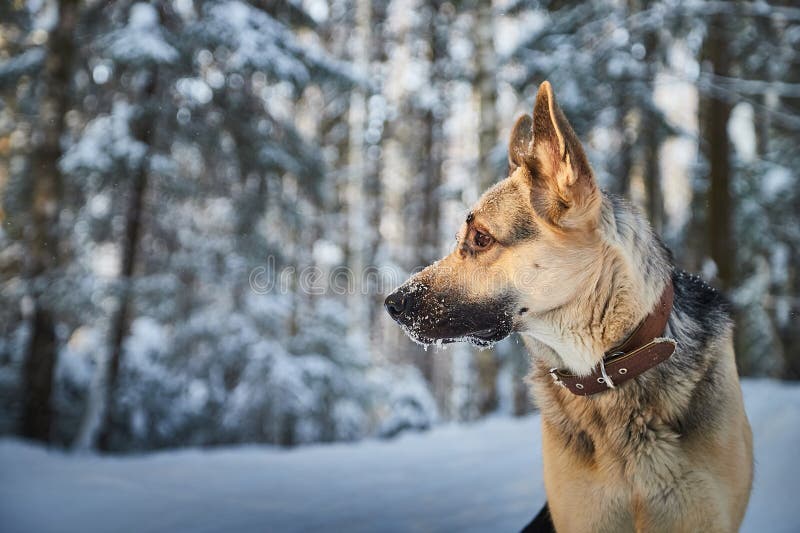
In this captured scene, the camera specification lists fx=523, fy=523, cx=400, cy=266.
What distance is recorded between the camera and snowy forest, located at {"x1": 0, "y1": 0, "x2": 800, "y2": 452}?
6.92 metres

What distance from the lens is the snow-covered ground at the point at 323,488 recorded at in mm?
3574

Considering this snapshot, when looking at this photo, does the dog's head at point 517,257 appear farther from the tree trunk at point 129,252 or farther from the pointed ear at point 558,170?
the tree trunk at point 129,252

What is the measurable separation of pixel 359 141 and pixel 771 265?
405 inches

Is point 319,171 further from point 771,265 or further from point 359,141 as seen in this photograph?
point 771,265

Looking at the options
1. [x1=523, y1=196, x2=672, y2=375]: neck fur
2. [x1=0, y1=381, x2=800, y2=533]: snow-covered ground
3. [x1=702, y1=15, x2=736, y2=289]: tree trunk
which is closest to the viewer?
[x1=523, y1=196, x2=672, y2=375]: neck fur

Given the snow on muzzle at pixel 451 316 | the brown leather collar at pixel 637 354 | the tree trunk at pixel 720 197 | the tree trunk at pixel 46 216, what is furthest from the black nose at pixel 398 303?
the tree trunk at pixel 720 197

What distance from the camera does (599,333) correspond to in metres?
2.25

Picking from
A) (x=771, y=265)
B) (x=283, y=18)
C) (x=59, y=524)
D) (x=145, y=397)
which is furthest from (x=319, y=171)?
(x=771, y=265)

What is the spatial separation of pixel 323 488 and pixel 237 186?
210 inches

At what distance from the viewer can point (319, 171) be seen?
8812mm

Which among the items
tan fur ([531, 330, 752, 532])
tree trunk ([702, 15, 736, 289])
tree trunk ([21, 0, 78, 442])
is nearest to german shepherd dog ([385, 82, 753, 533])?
tan fur ([531, 330, 752, 532])

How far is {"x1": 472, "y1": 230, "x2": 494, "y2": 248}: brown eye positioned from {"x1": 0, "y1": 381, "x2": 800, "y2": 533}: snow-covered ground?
206cm

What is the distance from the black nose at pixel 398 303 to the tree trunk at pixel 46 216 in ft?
20.8

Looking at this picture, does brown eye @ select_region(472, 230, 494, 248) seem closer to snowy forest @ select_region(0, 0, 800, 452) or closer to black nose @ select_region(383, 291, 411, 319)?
black nose @ select_region(383, 291, 411, 319)
